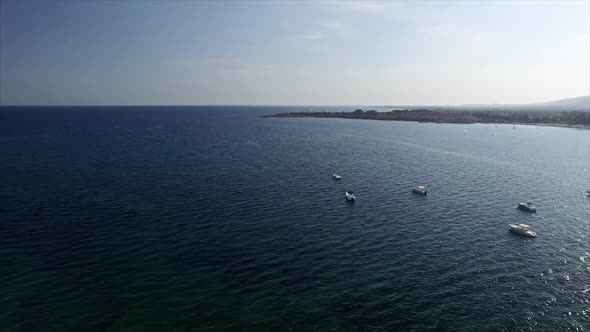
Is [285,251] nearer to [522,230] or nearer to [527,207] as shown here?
[522,230]

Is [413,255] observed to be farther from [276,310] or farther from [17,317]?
[17,317]

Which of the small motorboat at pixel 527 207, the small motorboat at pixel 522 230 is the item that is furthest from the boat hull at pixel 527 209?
the small motorboat at pixel 522 230

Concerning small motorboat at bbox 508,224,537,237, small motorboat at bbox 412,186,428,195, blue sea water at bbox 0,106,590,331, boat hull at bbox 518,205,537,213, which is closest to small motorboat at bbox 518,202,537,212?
boat hull at bbox 518,205,537,213

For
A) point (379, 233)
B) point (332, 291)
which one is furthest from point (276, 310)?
point (379, 233)

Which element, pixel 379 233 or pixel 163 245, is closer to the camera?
pixel 163 245

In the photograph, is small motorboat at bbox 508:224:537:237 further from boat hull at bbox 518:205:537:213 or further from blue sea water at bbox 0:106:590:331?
boat hull at bbox 518:205:537:213

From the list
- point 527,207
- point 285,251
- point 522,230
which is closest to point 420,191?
point 527,207

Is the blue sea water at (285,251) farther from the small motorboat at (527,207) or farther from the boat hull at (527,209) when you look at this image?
the small motorboat at (527,207)
